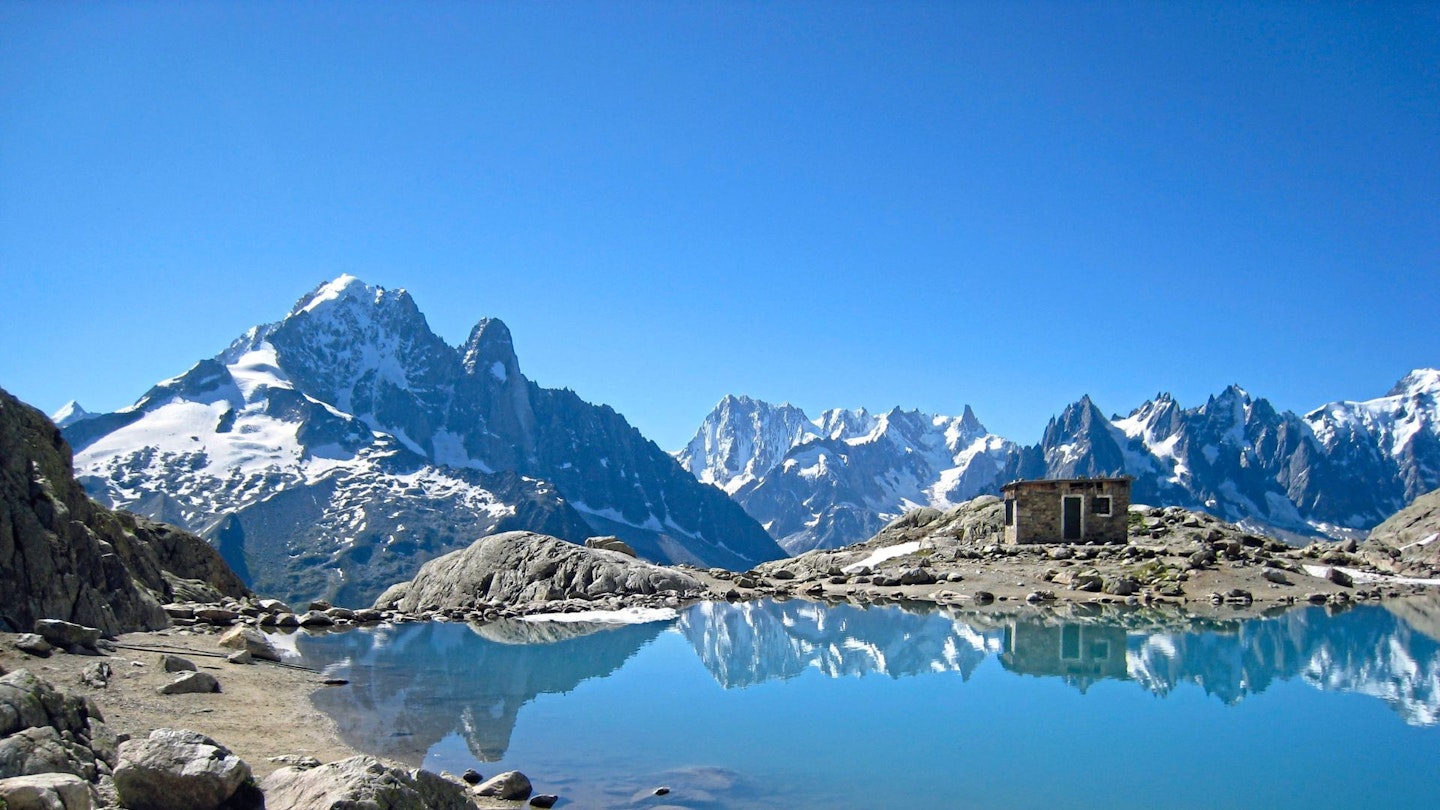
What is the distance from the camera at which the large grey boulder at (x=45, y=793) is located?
9875mm

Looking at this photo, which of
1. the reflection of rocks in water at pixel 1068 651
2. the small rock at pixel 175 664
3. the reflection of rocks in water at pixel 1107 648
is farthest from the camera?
the reflection of rocks in water at pixel 1068 651

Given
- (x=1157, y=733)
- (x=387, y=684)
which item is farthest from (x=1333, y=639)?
(x=387, y=684)

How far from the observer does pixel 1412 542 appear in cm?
6988

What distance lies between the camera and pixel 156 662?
21125 millimetres

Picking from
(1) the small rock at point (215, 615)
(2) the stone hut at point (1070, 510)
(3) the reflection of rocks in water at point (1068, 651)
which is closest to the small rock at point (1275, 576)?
(2) the stone hut at point (1070, 510)

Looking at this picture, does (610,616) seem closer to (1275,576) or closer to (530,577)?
(530,577)

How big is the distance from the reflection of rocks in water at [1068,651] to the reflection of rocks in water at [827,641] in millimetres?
989

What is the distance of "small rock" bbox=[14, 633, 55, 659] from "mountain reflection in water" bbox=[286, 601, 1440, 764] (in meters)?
5.48

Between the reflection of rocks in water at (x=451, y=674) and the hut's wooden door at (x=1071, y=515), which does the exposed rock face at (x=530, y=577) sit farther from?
the hut's wooden door at (x=1071, y=515)

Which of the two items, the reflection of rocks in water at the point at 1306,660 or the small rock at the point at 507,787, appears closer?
the small rock at the point at 507,787

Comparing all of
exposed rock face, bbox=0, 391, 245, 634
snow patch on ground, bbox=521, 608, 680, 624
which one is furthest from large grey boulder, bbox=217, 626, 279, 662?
snow patch on ground, bbox=521, 608, 680, 624

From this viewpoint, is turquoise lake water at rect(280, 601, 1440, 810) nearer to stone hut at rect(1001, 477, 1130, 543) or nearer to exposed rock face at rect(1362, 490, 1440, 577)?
stone hut at rect(1001, 477, 1130, 543)

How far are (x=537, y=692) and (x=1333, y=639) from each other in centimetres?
2684

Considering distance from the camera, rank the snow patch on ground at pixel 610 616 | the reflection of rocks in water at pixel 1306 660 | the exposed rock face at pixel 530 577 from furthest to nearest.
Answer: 1. the exposed rock face at pixel 530 577
2. the snow patch on ground at pixel 610 616
3. the reflection of rocks in water at pixel 1306 660
